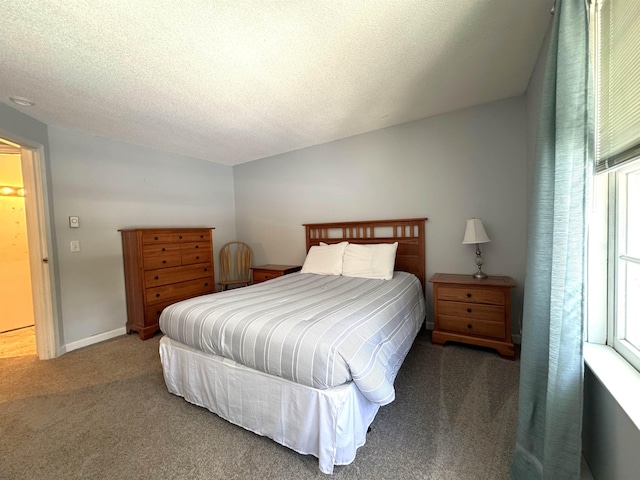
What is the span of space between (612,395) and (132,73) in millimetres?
2994

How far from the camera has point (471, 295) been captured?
2.30m

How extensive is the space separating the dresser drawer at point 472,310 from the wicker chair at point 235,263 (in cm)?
277

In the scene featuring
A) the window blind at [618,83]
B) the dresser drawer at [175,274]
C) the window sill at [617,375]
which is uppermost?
the window blind at [618,83]

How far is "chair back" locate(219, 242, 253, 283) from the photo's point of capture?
163 inches

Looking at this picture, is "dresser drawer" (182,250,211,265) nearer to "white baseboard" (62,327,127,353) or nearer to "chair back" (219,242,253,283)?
Answer: "chair back" (219,242,253,283)

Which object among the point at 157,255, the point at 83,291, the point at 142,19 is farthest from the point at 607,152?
the point at 83,291

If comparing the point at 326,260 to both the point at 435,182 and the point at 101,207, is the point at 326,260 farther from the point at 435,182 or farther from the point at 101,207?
the point at 101,207

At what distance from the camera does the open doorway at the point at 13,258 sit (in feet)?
10.7

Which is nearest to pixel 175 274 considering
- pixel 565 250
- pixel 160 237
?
pixel 160 237

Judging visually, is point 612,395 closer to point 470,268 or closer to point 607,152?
point 607,152

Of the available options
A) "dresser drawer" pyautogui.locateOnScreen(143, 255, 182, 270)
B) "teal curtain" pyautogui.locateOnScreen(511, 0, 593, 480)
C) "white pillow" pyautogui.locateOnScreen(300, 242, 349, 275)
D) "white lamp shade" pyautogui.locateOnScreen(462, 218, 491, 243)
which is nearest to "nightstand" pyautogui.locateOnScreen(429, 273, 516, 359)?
"white lamp shade" pyautogui.locateOnScreen(462, 218, 491, 243)

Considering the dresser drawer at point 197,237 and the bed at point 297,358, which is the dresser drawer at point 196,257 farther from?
the bed at point 297,358

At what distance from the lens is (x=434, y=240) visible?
9.23ft

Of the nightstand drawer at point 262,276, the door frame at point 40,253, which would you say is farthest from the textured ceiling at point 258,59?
the nightstand drawer at point 262,276
